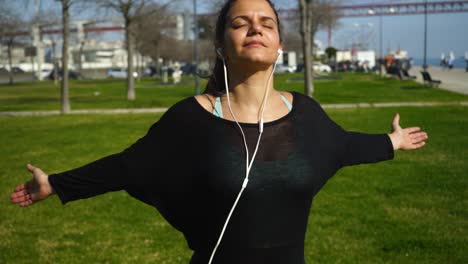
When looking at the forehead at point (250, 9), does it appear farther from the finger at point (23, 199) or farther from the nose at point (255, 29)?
the finger at point (23, 199)

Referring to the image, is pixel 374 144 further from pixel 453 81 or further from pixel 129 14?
pixel 453 81

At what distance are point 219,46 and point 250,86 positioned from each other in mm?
291

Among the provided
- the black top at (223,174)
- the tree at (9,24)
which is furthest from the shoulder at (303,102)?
the tree at (9,24)

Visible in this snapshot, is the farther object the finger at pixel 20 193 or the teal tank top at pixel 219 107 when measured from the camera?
the finger at pixel 20 193

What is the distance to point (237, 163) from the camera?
233 cm

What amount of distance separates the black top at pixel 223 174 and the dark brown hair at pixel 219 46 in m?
0.18

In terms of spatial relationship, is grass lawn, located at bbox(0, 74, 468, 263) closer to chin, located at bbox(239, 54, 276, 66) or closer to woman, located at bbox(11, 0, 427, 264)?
woman, located at bbox(11, 0, 427, 264)

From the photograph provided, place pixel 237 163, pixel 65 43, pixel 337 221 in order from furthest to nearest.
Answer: pixel 65 43 → pixel 337 221 → pixel 237 163

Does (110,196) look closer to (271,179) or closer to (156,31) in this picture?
(271,179)

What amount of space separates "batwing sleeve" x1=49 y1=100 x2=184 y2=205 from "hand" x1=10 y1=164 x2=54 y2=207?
39 millimetres

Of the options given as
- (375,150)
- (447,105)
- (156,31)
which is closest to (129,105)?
(447,105)

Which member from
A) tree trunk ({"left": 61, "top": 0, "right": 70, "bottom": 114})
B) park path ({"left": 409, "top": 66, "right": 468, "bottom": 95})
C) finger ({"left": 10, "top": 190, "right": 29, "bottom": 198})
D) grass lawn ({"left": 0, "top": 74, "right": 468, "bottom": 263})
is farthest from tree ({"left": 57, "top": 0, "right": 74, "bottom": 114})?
finger ({"left": 10, "top": 190, "right": 29, "bottom": 198})

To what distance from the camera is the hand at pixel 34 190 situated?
8.59 ft

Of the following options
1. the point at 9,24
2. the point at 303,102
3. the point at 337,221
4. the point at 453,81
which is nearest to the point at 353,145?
the point at 303,102
